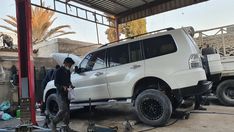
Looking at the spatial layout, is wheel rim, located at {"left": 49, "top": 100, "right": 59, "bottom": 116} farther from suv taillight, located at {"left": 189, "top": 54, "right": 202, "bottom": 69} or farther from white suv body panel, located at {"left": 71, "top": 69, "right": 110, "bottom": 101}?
suv taillight, located at {"left": 189, "top": 54, "right": 202, "bottom": 69}

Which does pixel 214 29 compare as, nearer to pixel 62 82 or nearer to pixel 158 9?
pixel 158 9

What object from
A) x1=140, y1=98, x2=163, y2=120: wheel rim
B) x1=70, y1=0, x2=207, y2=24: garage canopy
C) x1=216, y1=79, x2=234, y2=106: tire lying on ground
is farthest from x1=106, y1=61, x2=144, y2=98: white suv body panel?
x1=70, y1=0, x2=207, y2=24: garage canopy

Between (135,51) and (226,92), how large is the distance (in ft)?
12.5

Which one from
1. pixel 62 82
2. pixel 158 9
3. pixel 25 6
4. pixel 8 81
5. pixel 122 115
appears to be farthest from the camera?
pixel 158 9

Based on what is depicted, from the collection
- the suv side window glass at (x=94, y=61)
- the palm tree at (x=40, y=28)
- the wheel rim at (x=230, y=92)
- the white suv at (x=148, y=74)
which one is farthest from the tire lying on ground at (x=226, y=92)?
the palm tree at (x=40, y=28)

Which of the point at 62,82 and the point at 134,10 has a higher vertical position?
the point at 134,10

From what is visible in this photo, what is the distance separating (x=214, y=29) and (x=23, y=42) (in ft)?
20.0

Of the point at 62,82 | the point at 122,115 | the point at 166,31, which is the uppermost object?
the point at 166,31

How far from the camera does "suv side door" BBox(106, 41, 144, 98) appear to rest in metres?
6.44

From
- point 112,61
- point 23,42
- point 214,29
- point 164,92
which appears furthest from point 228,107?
point 23,42

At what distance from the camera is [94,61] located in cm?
741

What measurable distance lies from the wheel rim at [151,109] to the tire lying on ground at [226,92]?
3.46m

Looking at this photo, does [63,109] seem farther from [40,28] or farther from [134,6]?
[40,28]

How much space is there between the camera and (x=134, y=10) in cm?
1272
